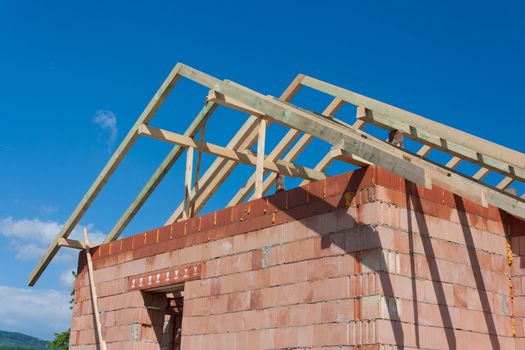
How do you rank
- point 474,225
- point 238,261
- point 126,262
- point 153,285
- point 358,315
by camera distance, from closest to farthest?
point 358,315 < point 474,225 < point 238,261 < point 153,285 < point 126,262

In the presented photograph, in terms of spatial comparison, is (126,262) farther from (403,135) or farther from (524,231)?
(524,231)

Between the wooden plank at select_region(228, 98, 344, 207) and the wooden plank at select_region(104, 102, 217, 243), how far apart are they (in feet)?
4.73

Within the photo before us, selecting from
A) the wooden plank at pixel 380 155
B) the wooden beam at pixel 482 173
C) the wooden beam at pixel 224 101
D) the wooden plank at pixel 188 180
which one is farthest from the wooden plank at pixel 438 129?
the wooden beam at pixel 482 173

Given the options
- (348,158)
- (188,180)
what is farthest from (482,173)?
(348,158)

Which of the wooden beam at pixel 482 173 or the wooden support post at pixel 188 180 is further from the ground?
the wooden beam at pixel 482 173

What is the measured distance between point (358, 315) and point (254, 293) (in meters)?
1.93

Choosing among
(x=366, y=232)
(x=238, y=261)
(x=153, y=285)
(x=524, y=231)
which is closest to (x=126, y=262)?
(x=153, y=285)

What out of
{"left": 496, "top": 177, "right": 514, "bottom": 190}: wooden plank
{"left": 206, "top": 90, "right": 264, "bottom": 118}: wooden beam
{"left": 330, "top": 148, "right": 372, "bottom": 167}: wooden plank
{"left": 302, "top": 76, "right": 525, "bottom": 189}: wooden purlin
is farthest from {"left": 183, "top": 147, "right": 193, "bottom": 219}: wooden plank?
{"left": 496, "top": 177, "right": 514, "bottom": 190}: wooden plank

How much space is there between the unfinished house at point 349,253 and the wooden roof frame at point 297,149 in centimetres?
3

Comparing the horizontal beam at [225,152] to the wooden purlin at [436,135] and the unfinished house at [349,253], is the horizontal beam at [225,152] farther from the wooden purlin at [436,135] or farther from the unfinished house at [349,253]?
the wooden purlin at [436,135]

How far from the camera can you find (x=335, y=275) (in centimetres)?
865

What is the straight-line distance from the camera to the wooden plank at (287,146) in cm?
1262

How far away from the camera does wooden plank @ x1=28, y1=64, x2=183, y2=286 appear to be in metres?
12.1

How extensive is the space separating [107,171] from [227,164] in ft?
7.32
